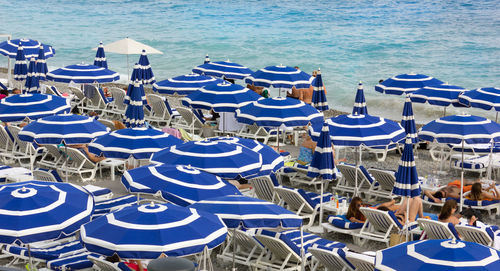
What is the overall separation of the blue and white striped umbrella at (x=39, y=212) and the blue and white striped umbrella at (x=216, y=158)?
1.76 meters

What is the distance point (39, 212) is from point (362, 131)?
15.6ft

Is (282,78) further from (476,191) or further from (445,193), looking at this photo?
(476,191)

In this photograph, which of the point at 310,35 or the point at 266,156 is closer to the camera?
the point at 266,156

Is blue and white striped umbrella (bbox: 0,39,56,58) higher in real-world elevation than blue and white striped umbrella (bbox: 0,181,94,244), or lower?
higher

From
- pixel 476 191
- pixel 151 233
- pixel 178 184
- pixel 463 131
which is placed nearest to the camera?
pixel 151 233

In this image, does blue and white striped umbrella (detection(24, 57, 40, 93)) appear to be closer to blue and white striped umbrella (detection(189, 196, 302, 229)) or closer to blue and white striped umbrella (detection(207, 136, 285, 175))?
blue and white striped umbrella (detection(207, 136, 285, 175))

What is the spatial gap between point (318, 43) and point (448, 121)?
→ 34.1 m

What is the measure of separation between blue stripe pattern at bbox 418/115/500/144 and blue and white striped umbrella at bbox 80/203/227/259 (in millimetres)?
4763

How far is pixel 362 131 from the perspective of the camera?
31.4 feet

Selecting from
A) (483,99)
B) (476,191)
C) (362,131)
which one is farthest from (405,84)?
(362,131)

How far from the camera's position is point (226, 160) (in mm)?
8258

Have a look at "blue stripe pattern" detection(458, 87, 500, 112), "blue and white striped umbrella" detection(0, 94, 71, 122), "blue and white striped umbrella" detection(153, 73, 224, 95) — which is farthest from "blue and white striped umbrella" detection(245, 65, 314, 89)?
"blue and white striped umbrella" detection(0, 94, 71, 122)

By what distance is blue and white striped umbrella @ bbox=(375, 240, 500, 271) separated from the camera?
17.0ft

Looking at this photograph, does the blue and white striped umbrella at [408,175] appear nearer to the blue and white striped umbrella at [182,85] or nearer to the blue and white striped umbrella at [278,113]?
the blue and white striped umbrella at [278,113]
